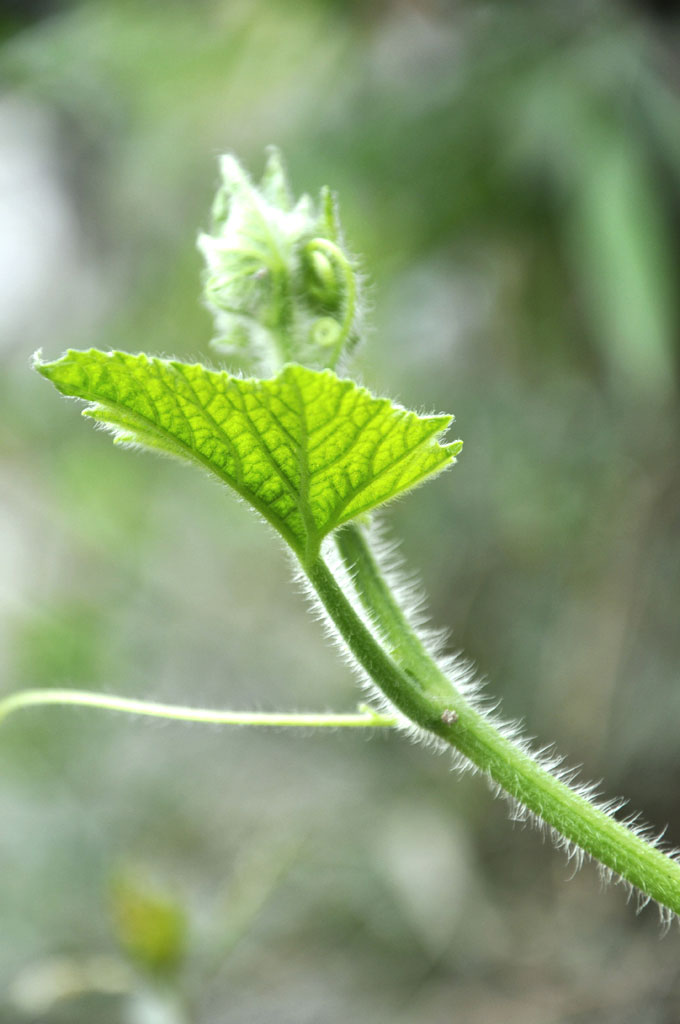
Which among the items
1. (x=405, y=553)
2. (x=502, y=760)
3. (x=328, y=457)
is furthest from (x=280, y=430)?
(x=405, y=553)

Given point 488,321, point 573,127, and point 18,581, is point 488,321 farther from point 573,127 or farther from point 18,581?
point 18,581

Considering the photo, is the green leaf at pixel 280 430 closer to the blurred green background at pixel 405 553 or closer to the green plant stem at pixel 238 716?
the green plant stem at pixel 238 716

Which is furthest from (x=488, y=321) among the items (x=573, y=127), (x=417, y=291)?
(x=573, y=127)

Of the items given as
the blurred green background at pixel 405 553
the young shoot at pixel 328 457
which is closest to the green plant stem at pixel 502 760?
the young shoot at pixel 328 457

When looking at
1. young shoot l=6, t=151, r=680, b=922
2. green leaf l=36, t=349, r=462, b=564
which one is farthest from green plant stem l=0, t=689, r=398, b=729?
green leaf l=36, t=349, r=462, b=564

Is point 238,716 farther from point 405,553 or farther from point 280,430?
point 405,553

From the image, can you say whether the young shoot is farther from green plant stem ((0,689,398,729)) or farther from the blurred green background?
the blurred green background
